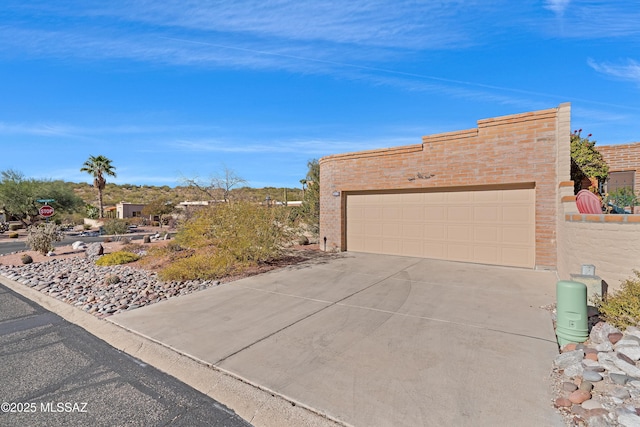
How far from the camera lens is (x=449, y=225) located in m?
10.6

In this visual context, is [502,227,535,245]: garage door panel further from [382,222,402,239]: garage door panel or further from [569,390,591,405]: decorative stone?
[569,390,591,405]: decorative stone

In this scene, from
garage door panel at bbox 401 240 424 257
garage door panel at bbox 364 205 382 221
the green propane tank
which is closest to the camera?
the green propane tank

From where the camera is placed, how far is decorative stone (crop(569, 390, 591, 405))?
289 cm

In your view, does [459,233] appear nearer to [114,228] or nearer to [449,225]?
[449,225]

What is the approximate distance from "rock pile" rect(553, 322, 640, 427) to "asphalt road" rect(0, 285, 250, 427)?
2983 millimetres

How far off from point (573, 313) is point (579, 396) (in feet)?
4.53

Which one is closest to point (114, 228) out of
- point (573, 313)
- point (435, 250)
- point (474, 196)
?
point (435, 250)

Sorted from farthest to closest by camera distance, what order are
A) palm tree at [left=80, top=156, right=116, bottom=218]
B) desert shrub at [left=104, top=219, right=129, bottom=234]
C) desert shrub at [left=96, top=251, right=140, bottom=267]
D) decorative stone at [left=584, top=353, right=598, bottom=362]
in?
1. palm tree at [left=80, top=156, right=116, bottom=218]
2. desert shrub at [left=104, top=219, right=129, bottom=234]
3. desert shrub at [left=96, top=251, right=140, bottom=267]
4. decorative stone at [left=584, top=353, right=598, bottom=362]

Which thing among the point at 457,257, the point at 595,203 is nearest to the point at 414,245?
the point at 457,257

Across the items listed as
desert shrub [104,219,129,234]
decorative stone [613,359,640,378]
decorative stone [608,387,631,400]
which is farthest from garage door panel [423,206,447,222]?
desert shrub [104,219,129,234]

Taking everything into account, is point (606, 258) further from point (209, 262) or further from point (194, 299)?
point (209, 262)

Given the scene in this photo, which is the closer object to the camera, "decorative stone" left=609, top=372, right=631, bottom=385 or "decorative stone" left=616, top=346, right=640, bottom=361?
"decorative stone" left=609, top=372, right=631, bottom=385

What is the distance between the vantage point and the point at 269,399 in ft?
10.6

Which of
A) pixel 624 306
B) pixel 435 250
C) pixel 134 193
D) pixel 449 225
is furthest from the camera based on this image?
pixel 134 193
